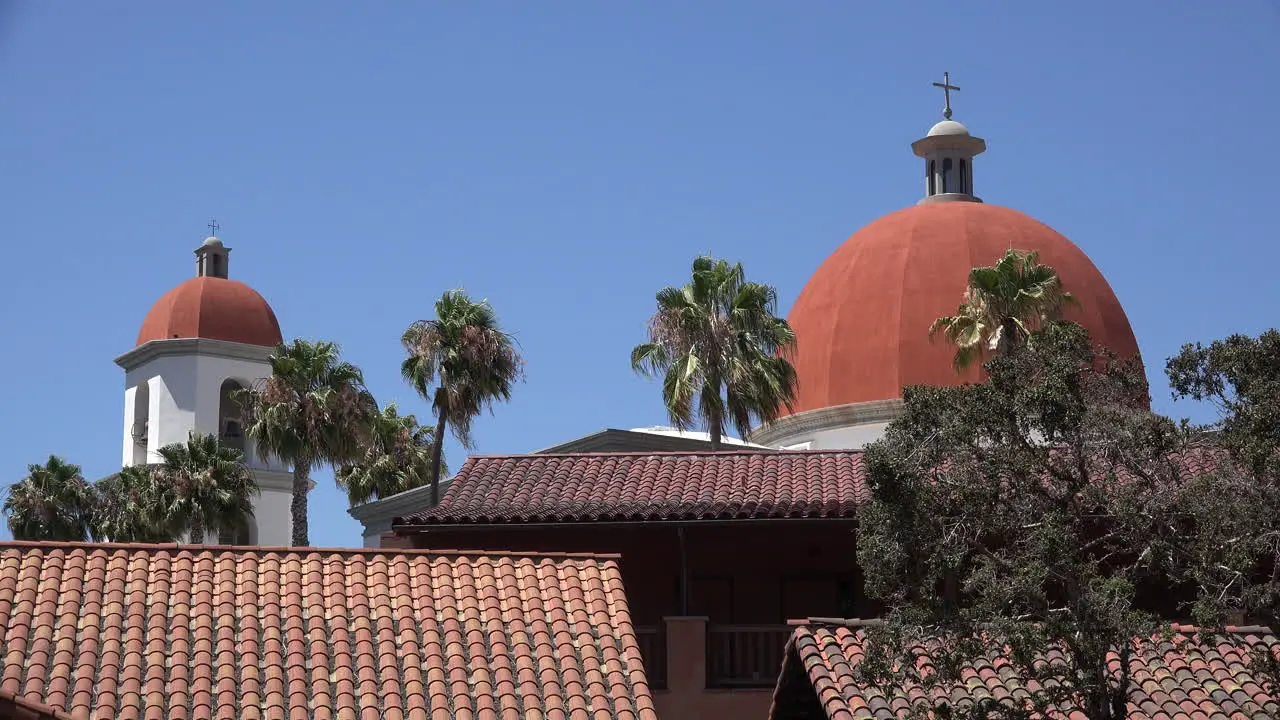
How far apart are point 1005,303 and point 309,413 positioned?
49.2 feet

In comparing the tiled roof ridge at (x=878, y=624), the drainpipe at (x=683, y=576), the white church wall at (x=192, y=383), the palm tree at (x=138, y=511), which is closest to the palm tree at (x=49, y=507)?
the palm tree at (x=138, y=511)

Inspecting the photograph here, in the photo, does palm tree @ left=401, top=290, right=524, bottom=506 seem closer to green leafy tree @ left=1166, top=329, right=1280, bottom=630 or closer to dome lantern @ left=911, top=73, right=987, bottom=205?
dome lantern @ left=911, top=73, right=987, bottom=205

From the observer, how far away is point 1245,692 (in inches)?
848

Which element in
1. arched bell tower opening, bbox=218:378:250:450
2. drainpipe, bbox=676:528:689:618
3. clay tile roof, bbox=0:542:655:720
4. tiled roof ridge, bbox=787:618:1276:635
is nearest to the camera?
clay tile roof, bbox=0:542:655:720

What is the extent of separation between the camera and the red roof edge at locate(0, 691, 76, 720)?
58.6 ft

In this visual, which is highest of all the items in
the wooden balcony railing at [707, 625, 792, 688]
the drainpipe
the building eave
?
the building eave

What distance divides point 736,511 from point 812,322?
18.8 metres

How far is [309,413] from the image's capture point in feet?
152

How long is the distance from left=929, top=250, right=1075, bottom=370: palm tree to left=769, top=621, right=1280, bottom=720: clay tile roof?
2032 cm

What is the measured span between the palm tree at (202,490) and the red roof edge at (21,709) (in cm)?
2964

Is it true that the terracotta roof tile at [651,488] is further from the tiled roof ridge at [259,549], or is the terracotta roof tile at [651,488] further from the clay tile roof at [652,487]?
the tiled roof ridge at [259,549]

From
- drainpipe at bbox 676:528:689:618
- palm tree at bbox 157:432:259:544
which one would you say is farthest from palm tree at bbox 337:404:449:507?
drainpipe at bbox 676:528:689:618

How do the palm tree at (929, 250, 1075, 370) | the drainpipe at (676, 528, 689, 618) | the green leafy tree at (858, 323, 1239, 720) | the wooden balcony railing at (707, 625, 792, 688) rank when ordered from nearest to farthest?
the green leafy tree at (858, 323, 1239, 720) < the wooden balcony railing at (707, 625, 792, 688) < the drainpipe at (676, 528, 689, 618) < the palm tree at (929, 250, 1075, 370)

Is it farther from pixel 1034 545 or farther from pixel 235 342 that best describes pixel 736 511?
pixel 235 342
